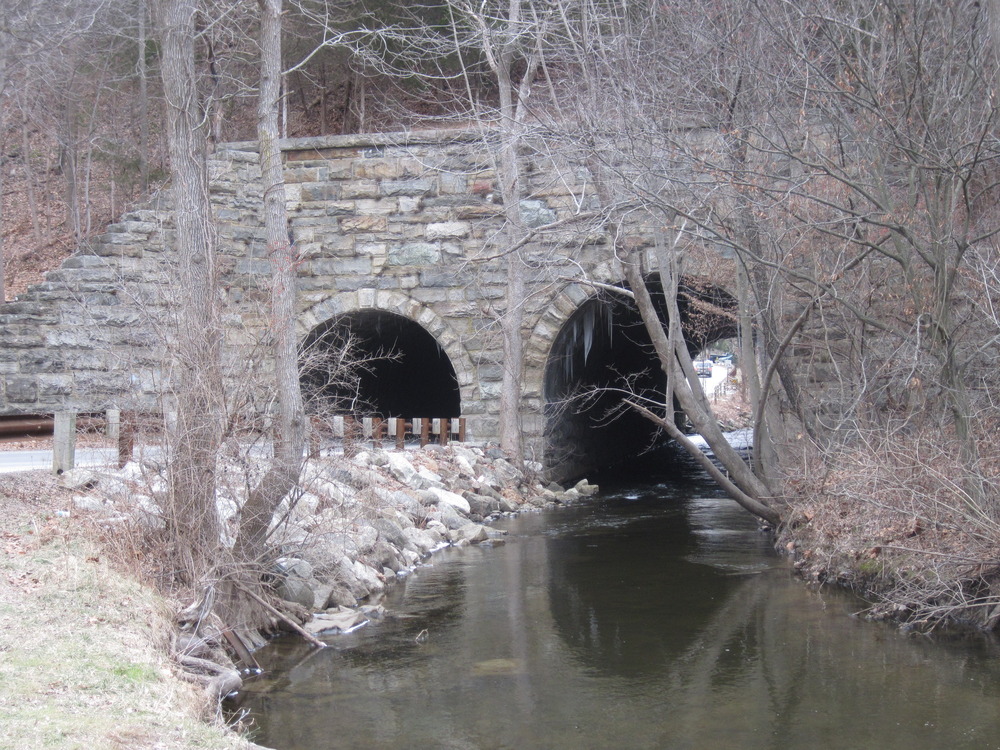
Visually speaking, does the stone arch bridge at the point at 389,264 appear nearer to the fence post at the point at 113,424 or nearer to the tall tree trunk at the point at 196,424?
the fence post at the point at 113,424

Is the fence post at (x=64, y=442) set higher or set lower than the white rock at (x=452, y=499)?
higher

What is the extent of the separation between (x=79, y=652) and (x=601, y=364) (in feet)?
53.1

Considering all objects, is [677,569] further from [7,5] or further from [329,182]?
[7,5]

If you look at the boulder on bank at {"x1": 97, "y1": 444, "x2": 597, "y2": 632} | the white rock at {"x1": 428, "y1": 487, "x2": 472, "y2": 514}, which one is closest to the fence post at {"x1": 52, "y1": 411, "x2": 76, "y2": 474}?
the boulder on bank at {"x1": 97, "y1": 444, "x2": 597, "y2": 632}

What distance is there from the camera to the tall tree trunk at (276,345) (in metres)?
7.33

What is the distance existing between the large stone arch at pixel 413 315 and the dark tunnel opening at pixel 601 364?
4.29 feet

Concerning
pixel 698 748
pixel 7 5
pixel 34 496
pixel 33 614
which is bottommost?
pixel 698 748

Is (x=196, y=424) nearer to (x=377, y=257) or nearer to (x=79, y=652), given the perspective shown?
(x=79, y=652)

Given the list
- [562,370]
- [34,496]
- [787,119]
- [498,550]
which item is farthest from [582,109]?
[562,370]

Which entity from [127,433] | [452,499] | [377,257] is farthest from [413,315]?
[127,433]

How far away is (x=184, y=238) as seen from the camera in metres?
8.12

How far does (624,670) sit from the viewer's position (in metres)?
6.98

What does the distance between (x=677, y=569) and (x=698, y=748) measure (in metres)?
4.72

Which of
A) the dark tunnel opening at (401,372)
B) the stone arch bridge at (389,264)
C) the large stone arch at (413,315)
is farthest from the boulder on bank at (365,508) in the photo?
the dark tunnel opening at (401,372)
